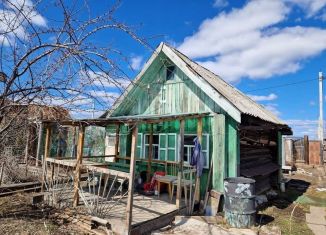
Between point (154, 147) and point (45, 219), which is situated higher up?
point (154, 147)

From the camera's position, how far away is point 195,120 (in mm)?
10219

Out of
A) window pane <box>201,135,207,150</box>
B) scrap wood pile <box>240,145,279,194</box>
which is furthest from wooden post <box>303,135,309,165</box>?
window pane <box>201,135,207,150</box>

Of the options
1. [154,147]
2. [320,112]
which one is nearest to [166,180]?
[154,147]

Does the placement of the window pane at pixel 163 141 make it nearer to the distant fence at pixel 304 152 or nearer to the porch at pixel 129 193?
the porch at pixel 129 193

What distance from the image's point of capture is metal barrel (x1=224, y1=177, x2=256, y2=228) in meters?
7.48

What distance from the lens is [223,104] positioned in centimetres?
893

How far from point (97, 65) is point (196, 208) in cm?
660

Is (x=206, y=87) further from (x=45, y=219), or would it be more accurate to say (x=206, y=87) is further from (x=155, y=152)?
(x=45, y=219)

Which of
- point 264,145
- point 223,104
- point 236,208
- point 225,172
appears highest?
point 223,104

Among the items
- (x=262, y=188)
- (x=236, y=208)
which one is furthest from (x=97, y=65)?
(x=262, y=188)

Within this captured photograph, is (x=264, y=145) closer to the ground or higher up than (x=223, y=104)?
closer to the ground

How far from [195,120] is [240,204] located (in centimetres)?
356

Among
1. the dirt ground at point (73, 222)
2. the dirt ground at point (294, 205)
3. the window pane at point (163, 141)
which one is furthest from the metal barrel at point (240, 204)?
the window pane at point (163, 141)

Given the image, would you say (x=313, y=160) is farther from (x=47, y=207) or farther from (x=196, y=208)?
(x=47, y=207)
